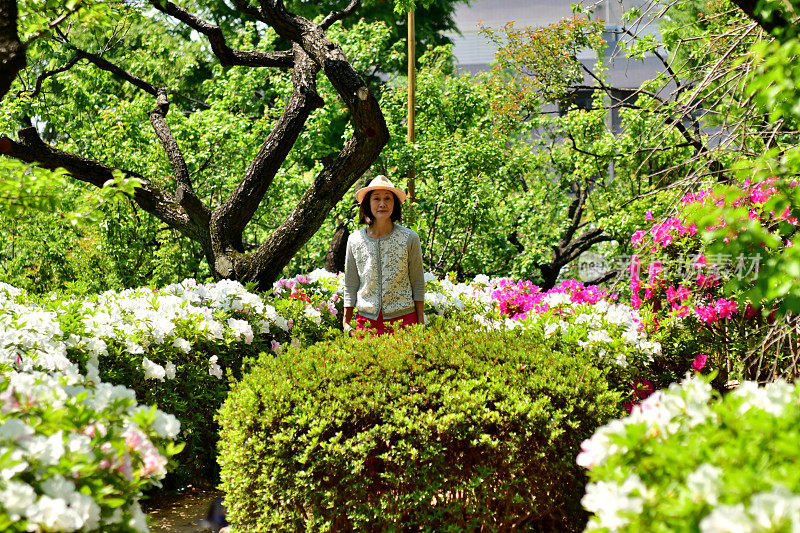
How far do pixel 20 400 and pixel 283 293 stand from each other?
4.21 meters

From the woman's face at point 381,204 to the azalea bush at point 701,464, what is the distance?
304cm

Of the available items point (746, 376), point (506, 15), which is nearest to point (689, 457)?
point (746, 376)

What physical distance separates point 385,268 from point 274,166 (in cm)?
262

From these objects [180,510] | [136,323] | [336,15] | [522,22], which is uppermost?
[522,22]

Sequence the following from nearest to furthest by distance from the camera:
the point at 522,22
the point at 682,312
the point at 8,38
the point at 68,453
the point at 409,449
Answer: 1. the point at 68,453
2. the point at 409,449
3. the point at 8,38
4. the point at 682,312
5. the point at 522,22

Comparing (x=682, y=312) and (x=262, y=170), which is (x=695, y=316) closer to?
(x=682, y=312)

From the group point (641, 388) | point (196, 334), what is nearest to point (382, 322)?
point (196, 334)

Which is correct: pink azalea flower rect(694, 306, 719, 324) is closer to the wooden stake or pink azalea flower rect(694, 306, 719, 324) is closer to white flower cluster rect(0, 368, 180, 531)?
white flower cluster rect(0, 368, 180, 531)

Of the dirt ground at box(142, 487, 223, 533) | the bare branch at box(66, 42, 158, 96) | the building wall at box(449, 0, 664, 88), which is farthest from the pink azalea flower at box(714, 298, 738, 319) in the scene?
the building wall at box(449, 0, 664, 88)

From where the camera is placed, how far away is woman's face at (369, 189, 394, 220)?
16.5ft

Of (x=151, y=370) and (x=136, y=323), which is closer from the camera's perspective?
(x=151, y=370)

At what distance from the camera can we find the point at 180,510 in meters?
4.73

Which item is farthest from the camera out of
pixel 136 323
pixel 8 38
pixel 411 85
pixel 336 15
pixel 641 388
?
pixel 411 85

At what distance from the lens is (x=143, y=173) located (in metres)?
10.5
